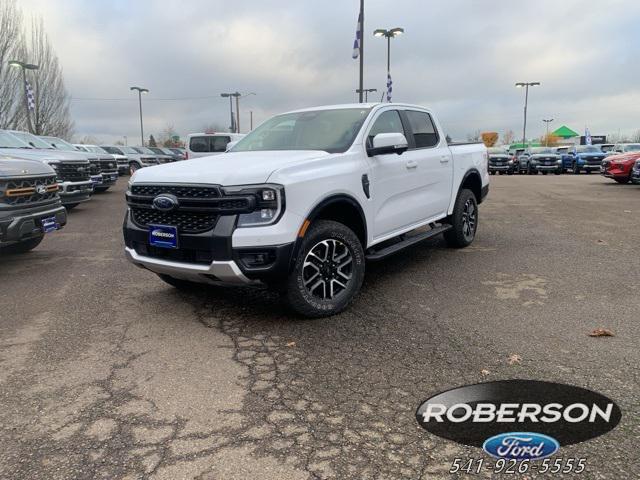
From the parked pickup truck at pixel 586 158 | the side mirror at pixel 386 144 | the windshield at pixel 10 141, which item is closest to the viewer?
the side mirror at pixel 386 144

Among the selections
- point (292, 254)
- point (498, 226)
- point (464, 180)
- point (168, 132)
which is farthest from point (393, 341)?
point (168, 132)

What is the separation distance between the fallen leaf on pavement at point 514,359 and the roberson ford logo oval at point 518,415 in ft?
0.92

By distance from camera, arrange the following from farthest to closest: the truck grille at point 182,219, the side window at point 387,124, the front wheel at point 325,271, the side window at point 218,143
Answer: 1. the side window at point 218,143
2. the side window at point 387,124
3. the front wheel at point 325,271
4. the truck grille at point 182,219

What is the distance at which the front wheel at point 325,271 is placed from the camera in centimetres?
401

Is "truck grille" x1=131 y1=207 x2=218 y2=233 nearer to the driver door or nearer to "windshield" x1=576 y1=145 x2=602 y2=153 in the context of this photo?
the driver door

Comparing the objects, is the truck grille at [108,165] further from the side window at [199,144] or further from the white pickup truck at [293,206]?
the white pickup truck at [293,206]

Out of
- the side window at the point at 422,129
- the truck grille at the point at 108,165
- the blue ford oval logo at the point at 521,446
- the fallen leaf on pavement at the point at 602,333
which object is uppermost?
the side window at the point at 422,129

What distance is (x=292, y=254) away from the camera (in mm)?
3834

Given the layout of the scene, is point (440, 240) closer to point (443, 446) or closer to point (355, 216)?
point (355, 216)

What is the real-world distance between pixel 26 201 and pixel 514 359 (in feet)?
18.5

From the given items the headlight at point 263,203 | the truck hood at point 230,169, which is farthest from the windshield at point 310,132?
the headlight at point 263,203

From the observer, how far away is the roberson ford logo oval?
2531 mm

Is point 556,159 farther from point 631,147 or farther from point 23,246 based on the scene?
point 23,246

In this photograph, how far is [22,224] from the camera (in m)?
5.80
